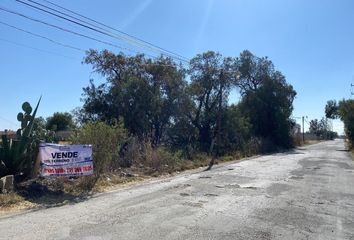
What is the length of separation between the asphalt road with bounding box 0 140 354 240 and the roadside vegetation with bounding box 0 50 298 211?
2.16m

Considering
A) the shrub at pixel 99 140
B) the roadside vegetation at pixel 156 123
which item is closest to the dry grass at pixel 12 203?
the roadside vegetation at pixel 156 123

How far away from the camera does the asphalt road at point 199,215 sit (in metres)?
7.84

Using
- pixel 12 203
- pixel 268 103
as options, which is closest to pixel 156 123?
pixel 12 203

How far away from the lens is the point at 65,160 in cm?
1320

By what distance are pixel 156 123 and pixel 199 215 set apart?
21862 mm

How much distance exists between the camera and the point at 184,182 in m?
15.9

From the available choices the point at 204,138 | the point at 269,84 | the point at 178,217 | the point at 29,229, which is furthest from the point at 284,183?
the point at 269,84

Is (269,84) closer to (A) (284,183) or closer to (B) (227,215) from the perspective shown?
(A) (284,183)

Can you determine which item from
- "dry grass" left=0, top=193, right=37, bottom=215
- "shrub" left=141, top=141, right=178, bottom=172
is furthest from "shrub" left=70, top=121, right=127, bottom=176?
"shrub" left=141, top=141, right=178, bottom=172

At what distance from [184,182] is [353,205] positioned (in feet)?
20.4

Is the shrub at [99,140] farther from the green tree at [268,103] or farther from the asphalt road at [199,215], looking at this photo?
the green tree at [268,103]

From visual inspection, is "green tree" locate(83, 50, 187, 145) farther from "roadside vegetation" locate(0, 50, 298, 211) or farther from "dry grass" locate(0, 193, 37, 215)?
"dry grass" locate(0, 193, 37, 215)

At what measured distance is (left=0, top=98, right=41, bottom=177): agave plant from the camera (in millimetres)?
12703

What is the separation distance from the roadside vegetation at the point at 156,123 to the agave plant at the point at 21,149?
0.10ft
